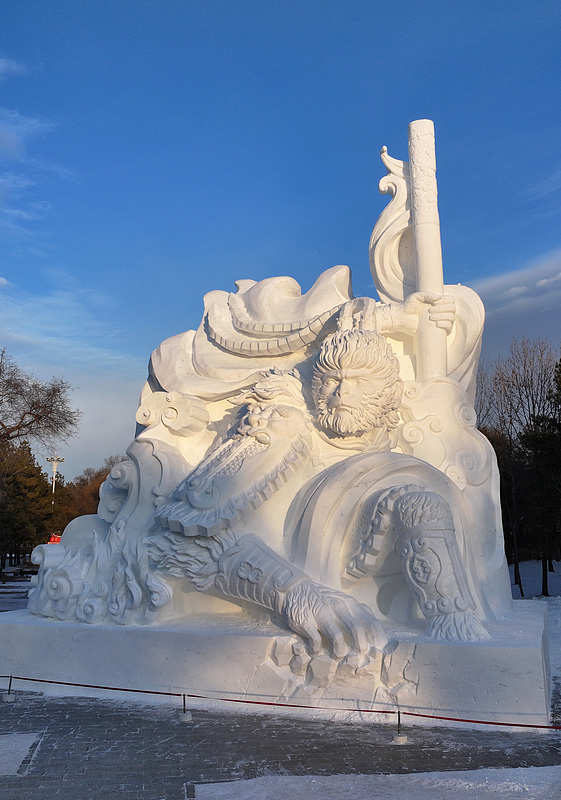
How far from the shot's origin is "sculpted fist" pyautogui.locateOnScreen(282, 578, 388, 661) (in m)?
4.32

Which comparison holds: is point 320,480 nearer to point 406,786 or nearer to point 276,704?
point 276,704

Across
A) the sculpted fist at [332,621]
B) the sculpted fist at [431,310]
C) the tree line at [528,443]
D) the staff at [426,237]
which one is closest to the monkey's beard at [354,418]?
the staff at [426,237]

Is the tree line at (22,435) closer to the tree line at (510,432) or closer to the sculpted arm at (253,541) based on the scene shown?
the tree line at (510,432)

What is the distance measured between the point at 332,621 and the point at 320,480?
1.15 meters

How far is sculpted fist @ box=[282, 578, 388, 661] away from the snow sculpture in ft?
0.04

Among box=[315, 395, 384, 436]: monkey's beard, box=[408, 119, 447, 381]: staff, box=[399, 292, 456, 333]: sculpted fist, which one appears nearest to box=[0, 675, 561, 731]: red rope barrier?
box=[315, 395, 384, 436]: monkey's beard

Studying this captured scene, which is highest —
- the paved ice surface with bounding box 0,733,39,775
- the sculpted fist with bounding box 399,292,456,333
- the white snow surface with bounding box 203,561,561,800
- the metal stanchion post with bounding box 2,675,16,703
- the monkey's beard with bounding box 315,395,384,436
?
the sculpted fist with bounding box 399,292,456,333

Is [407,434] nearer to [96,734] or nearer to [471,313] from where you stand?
[471,313]

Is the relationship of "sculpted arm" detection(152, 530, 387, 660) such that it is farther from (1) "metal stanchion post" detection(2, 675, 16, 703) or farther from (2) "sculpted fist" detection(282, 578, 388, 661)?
(1) "metal stanchion post" detection(2, 675, 16, 703)

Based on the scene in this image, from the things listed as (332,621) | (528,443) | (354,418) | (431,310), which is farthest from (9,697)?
(528,443)

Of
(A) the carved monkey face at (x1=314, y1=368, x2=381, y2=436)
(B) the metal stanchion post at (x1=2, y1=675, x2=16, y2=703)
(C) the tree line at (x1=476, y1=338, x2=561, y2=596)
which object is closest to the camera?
(B) the metal stanchion post at (x1=2, y1=675, x2=16, y2=703)

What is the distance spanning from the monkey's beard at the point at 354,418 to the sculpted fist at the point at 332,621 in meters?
1.28

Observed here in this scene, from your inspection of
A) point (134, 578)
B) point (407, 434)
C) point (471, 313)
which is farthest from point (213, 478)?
point (471, 313)

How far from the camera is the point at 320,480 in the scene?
5.22 m
